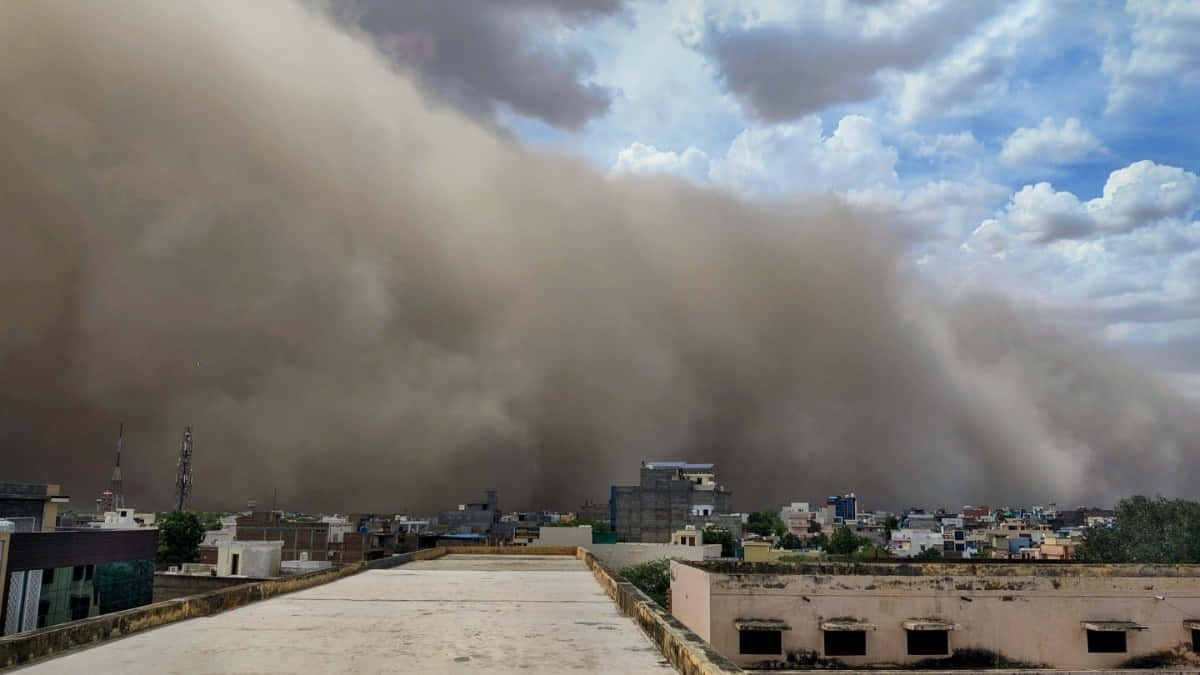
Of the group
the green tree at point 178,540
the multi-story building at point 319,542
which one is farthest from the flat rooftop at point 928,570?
the green tree at point 178,540

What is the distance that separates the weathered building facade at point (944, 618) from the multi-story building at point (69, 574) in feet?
75.1

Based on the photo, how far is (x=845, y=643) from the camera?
18.9m

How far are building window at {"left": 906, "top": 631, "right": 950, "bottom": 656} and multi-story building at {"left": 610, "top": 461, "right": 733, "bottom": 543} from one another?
99.1 m

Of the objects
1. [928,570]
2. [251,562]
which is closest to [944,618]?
[928,570]

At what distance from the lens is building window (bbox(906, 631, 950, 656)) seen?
749 inches

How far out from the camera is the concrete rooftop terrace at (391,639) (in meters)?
8.17

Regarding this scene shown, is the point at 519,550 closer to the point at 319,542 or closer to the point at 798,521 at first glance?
the point at 319,542

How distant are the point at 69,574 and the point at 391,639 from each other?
3012 centimetres

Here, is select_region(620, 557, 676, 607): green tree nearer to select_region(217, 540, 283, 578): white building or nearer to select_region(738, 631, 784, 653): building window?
select_region(217, 540, 283, 578): white building

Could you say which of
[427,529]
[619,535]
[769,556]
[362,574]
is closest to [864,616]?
[362,574]

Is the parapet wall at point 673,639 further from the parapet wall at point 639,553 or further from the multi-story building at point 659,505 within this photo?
the multi-story building at point 659,505

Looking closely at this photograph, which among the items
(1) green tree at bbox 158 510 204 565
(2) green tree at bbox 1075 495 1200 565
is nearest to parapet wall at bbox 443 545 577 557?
(2) green tree at bbox 1075 495 1200 565

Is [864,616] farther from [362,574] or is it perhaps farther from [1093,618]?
[362,574]

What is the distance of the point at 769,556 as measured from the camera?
249 ft
